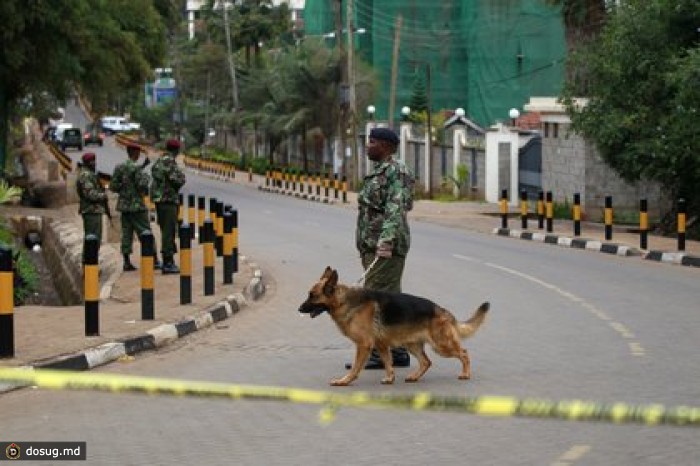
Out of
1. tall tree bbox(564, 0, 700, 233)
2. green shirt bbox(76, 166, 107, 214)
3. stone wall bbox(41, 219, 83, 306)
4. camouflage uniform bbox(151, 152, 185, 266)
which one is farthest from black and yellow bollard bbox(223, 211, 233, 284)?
tall tree bbox(564, 0, 700, 233)

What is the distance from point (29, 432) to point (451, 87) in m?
66.1

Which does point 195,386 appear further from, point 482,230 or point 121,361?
point 482,230

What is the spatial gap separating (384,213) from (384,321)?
1055 mm

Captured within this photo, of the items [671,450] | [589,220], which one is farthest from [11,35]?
[671,450]

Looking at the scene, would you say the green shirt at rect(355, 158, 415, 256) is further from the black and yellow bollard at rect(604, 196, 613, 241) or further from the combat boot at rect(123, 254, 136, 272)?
the black and yellow bollard at rect(604, 196, 613, 241)

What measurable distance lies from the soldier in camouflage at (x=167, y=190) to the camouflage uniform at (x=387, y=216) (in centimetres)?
771

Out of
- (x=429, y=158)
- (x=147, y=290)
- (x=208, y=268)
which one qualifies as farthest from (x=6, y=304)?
(x=429, y=158)

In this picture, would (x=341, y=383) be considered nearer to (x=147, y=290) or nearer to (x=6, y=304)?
(x=6, y=304)

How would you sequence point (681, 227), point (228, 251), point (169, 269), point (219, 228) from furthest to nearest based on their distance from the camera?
point (681, 227), point (219, 228), point (169, 269), point (228, 251)

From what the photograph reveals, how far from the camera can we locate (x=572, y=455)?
296 inches

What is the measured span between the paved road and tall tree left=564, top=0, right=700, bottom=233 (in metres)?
6.56

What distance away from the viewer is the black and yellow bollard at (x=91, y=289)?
40.0 ft

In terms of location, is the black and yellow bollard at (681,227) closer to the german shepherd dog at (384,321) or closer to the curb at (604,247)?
the curb at (604,247)

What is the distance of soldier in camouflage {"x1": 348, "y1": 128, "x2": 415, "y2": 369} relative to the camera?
1059 cm
